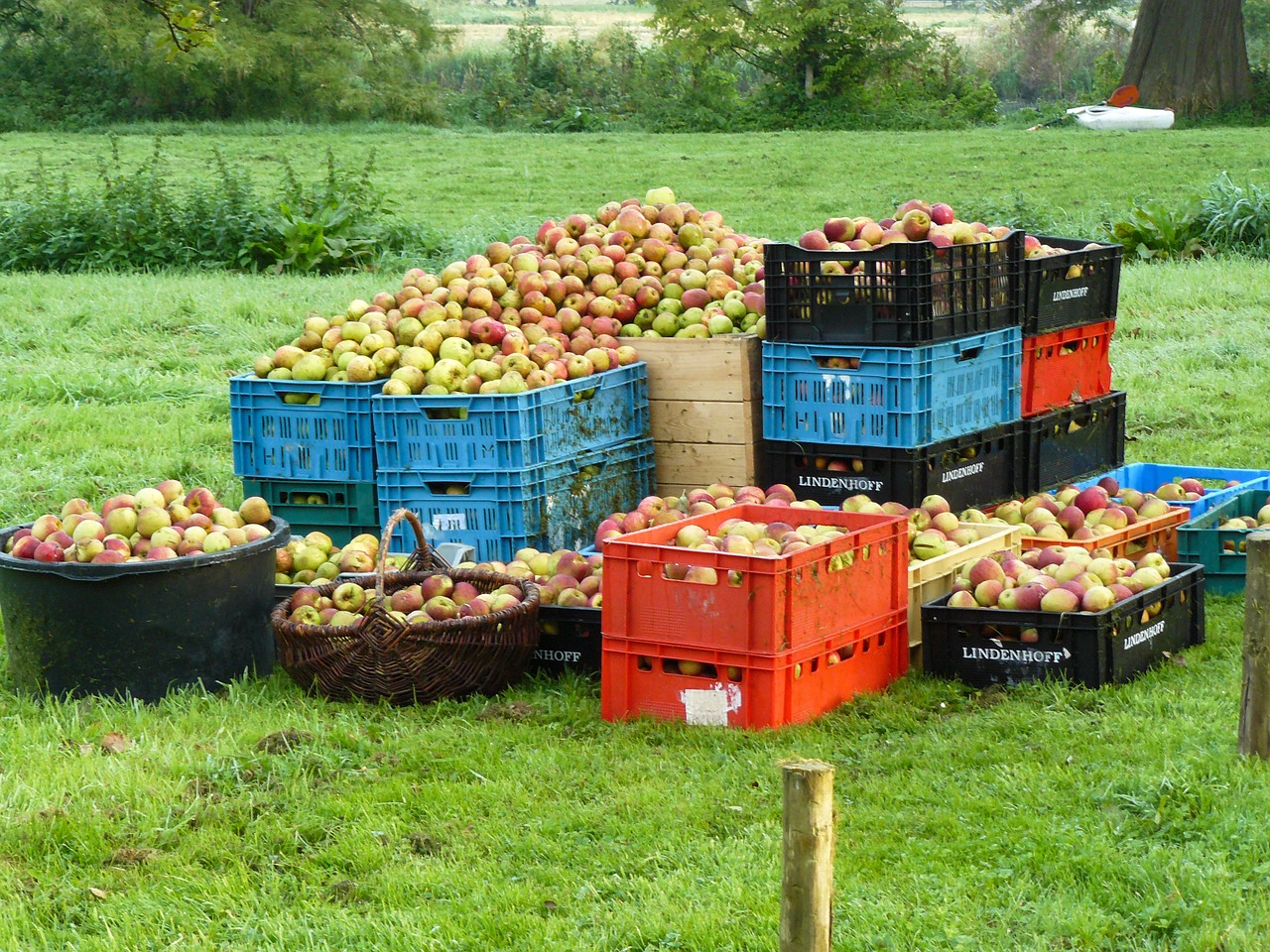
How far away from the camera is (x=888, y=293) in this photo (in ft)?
19.6

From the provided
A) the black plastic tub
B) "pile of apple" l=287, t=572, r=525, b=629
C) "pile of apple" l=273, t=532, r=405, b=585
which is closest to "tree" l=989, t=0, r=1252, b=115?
"pile of apple" l=273, t=532, r=405, b=585

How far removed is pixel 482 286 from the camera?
6938 mm

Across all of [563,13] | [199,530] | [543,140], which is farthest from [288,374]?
[563,13]

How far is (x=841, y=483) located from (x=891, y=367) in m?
0.54

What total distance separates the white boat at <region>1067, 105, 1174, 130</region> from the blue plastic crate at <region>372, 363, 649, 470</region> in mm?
25117

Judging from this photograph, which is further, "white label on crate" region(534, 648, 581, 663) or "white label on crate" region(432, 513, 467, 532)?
"white label on crate" region(432, 513, 467, 532)

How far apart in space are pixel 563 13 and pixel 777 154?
3703 cm

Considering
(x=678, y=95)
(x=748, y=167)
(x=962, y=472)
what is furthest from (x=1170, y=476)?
(x=678, y=95)

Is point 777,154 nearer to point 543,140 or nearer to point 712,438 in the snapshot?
point 543,140

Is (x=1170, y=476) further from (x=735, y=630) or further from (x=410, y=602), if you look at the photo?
(x=410, y=602)

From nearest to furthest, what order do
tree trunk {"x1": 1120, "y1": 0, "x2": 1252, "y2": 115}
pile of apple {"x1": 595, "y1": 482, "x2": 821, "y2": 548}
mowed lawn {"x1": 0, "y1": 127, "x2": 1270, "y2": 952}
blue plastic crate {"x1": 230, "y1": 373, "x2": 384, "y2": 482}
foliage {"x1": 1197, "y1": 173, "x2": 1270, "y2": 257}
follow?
1. mowed lawn {"x1": 0, "y1": 127, "x2": 1270, "y2": 952}
2. pile of apple {"x1": 595, "y1": 482, "x2": 821, "y2": 548}
3. blue plastic crate {"x1": 230, "y1": 373, "x2": 384, "y2": 482}
4. foliage {"x1": 1197, "y1": 173, "x2": 1270, "y2": 257}
5. tree trunk {"x1": 1120, "y1": 0, "x2": 1252, "y2": 115}

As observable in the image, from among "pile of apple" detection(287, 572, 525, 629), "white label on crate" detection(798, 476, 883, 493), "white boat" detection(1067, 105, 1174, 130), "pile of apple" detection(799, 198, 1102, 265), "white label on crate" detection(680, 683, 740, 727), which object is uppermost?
"white boat" detection(1067, 105, 1174, 130)

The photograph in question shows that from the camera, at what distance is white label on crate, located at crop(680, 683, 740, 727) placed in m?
4.68

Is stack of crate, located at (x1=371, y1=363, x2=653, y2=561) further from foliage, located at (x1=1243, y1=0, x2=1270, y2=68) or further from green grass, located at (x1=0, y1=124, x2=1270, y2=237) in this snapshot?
foliage, located at (x1=1243, y1=0, x2=1270, y2=68)
